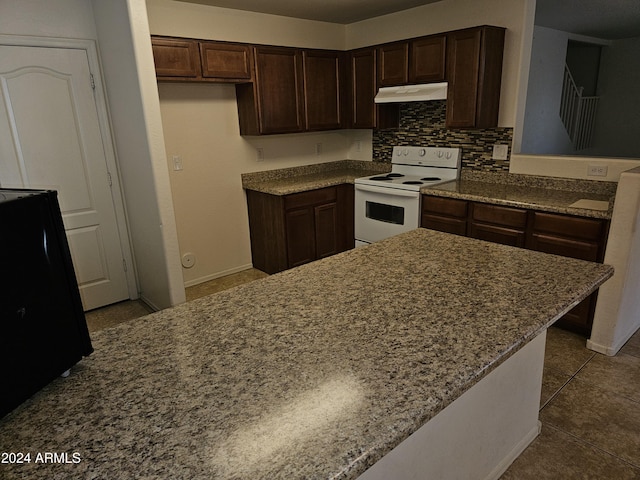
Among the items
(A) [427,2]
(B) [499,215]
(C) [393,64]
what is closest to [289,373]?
(B) [499,215]

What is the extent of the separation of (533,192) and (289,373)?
2.80m

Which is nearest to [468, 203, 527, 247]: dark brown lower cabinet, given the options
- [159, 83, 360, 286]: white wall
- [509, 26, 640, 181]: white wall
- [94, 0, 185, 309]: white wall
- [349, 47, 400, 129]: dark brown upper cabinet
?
[509, 26, 640, 181]: white wall

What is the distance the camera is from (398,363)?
98cm

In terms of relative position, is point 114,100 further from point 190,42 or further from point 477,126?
point 477,126

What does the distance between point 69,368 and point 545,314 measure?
124cm

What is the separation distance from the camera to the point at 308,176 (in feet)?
14.2

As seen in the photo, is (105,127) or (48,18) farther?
(105,127)

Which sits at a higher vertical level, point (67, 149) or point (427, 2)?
point (427, 2)

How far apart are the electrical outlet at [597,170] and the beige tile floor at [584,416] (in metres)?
1.12

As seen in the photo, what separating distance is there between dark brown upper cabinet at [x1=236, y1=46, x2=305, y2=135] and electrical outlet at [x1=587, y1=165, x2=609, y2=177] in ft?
7.87

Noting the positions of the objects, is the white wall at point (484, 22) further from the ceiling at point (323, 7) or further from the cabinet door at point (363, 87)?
the cabinet door at point (363, 87)

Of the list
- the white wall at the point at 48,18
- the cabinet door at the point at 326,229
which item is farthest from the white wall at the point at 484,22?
the white wall at the point at 48,18

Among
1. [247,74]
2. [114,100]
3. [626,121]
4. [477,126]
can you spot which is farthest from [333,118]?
[626,121]

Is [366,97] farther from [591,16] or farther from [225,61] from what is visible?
[591,16]
